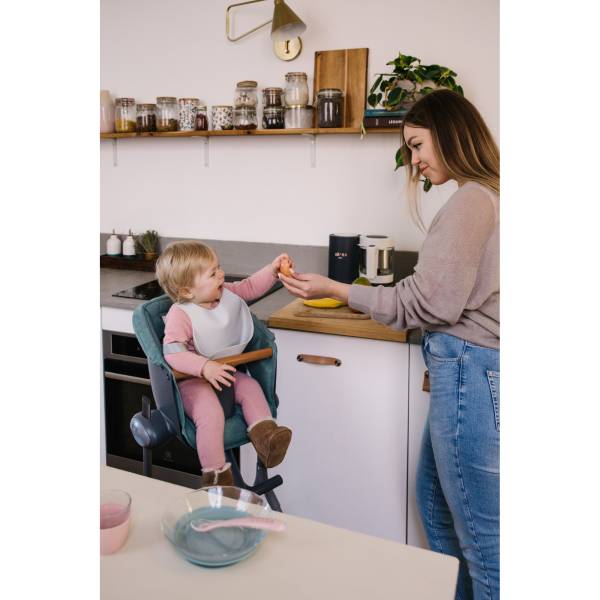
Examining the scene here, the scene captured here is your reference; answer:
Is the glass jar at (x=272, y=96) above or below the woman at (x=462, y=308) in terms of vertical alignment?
above

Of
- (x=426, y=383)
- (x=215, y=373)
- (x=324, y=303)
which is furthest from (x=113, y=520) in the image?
(x=324, y=303)

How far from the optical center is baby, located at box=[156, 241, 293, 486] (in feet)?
4.82

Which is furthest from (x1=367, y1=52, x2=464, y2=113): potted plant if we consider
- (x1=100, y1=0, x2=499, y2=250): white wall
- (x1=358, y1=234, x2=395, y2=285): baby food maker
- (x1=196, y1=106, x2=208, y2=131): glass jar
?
(x1=196, y1=106, x2=208, y2=131): glass jar

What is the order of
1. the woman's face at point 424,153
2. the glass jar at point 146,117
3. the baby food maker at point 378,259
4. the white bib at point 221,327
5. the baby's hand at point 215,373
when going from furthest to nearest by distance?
the glass jar at point 146,117 → the baby food maker at point 378,259 → the white bib at point 221,327 → the baby's hand at point 215,373 → the woman's face at point 424,153

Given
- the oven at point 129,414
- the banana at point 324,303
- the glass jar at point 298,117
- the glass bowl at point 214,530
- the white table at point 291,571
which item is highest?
the glass jar at point 298,117

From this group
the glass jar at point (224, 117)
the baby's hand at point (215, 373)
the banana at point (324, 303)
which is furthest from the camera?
the glass jar at point (224, 117)

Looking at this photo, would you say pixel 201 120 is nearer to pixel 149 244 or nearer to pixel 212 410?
pixel 149 244

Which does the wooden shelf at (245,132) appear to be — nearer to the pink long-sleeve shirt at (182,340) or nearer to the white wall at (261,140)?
the white wall at (261,140)

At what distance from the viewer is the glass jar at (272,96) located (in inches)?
88.1

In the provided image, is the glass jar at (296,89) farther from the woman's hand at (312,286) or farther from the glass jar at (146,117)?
the woman's hand at (312,286)

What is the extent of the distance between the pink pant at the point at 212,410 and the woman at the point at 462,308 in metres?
0.39

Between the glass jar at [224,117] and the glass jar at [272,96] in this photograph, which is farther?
the glass jar at [224,117]

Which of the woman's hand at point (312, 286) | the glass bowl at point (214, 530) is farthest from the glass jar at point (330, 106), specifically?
the glass bowl at point (214, 530)
